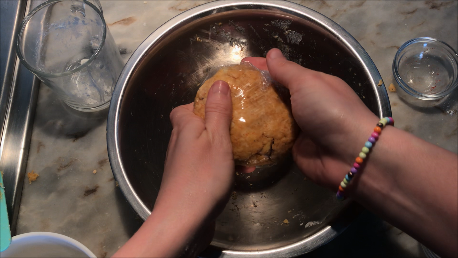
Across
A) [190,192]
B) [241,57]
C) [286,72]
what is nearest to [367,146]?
[286,72]

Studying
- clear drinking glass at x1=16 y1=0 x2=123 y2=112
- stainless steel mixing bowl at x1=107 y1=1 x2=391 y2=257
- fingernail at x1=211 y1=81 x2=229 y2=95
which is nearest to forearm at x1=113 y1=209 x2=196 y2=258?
stainless steel mixing bowl at x1=107 y1=1 x2=391 y2=257

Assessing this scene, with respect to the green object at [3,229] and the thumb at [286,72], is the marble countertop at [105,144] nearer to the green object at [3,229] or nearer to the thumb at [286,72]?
the green object at [3,229]

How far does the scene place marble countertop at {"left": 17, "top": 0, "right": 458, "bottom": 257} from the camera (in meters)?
1.25

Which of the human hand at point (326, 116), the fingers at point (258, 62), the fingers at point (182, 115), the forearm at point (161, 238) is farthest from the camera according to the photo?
the fingers at point (258, 62)

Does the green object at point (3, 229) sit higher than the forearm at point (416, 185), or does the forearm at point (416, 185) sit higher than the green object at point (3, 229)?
the forearm at point (416, 185)

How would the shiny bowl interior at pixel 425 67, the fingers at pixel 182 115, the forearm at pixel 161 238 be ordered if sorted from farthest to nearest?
the shiny bowl interior at pixel 425 67 → the fingers at pixel 182 115 → the forearm at pixel 161 238

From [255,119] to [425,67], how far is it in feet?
2.99

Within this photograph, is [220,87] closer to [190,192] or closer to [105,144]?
[190,192]

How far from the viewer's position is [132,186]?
1047 millimetres

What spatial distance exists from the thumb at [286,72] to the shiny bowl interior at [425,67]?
0.62 meters

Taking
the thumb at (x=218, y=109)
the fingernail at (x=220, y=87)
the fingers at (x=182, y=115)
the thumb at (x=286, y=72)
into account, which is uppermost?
the thumb at (x=286, y=72)

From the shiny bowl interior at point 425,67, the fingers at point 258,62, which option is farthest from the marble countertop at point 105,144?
the fingers at point 258,62

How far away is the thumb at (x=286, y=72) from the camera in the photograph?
0.94 meters

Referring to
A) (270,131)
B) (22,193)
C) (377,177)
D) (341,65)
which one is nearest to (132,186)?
(270,131)
